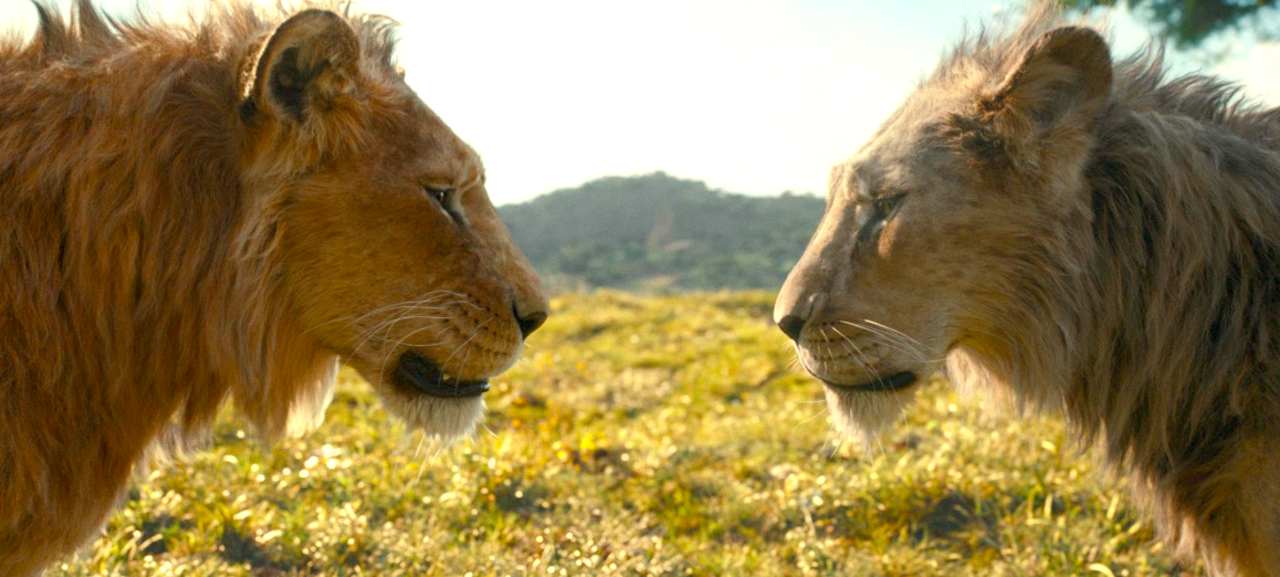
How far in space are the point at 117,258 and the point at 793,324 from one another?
173 cm

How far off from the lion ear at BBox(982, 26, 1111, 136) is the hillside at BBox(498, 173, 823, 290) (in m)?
14.3

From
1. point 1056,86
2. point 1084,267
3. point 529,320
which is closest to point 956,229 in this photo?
point 1084,267

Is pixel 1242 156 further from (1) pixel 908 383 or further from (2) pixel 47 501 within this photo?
(2) pixel 47 501

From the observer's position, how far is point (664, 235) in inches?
1077

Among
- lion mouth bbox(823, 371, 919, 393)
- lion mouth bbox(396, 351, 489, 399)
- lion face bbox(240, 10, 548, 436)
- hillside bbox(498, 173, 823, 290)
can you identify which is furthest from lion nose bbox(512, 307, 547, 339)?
Result: hillside bbox(498, 173, 823, 290)

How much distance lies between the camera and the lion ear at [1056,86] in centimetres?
292

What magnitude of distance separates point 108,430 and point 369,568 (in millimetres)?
1471

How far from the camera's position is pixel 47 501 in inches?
96.0

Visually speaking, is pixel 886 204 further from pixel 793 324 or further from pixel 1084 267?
pixel 1084 267

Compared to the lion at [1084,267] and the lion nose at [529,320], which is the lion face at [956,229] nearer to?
the lion at [1084,267]

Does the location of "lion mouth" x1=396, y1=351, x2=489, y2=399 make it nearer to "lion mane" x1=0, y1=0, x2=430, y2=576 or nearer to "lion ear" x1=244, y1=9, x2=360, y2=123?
"lion mane" x1=0, y1=0, x2=430, y2=576

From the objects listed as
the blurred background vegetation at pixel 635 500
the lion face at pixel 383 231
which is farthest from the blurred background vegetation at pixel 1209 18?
the lion face at pixel 383 231

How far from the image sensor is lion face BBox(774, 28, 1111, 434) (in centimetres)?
298

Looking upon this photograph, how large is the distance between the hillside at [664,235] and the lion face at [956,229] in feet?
46.3
